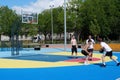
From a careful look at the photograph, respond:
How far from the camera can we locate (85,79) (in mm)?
12945

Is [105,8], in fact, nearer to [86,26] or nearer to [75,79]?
[86,26]

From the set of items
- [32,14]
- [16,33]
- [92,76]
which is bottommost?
[92,76]

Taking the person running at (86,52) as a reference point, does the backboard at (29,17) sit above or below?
above

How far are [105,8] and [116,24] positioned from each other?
4.38 m

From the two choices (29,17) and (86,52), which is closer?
(86,52)

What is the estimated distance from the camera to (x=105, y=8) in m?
61.3

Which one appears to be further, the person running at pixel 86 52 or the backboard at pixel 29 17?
the backboard at pixel 29 17

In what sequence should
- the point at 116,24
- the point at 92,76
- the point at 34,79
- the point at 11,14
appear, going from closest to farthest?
the point at 34,79, the point at 92,76, the point at 116,24, the point at 11,14

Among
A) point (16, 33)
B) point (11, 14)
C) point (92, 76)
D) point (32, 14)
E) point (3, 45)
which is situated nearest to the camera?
point (92, 76)

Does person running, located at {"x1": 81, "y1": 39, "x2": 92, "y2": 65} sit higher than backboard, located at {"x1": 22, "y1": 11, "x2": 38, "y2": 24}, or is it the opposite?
backboard, located at {"x1": 22, "y1": 11, "x2": 38, "y2": 24}

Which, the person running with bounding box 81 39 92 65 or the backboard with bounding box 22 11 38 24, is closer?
the person running with bounding box 81 39 92 65

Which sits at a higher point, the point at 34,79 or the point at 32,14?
the point at 32,14

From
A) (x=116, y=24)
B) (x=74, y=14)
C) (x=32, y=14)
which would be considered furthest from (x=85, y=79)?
(x=74, y=14)

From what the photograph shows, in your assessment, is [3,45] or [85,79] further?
[3,45]
